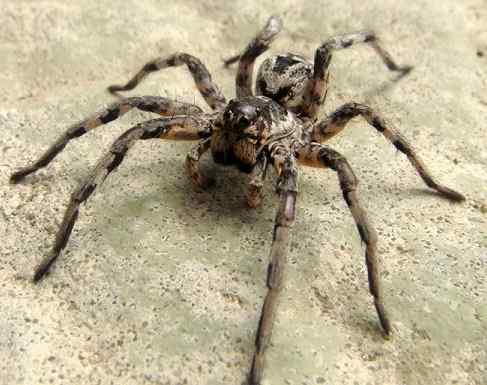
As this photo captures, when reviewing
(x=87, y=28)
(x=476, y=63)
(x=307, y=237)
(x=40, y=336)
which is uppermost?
(x=476, y=63)

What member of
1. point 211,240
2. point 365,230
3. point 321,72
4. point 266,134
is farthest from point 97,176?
point 321,72

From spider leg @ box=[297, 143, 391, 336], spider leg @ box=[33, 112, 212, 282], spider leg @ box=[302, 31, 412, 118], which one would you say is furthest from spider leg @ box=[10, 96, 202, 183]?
spider leg @ box=[297, 143, 391, 336]

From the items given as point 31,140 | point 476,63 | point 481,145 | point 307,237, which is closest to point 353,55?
point 476,63

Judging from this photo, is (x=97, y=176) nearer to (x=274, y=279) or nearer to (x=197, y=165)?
(x=197, y=165)

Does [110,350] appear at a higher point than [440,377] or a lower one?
lower

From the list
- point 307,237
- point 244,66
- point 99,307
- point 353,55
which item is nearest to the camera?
point 99,307

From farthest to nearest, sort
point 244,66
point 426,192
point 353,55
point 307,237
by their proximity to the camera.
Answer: point 353,55 < point 244,66 < point 426,192 < point 307,237

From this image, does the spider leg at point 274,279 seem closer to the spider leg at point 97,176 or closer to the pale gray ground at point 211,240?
the pale gray ground at point 211,240

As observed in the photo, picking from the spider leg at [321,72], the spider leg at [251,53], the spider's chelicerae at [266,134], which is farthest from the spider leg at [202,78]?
the spider leg at [321,72]

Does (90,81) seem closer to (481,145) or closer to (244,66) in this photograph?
(244,66)
